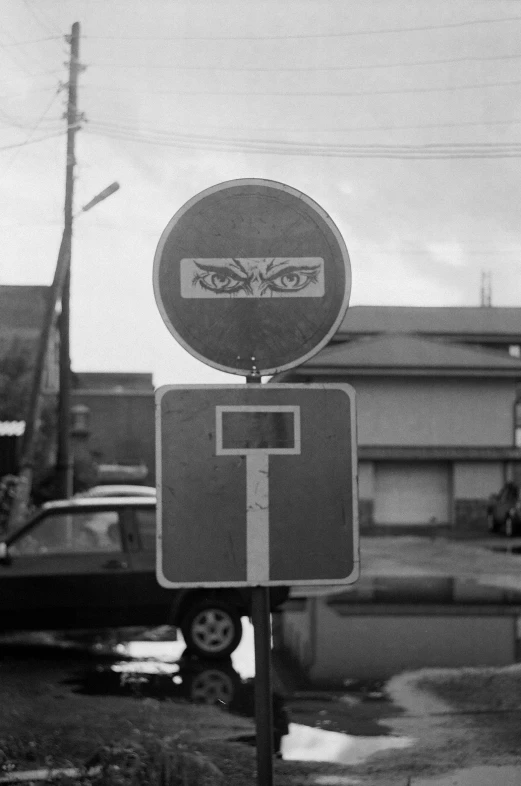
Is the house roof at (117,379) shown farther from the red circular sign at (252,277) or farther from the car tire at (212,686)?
the red circular sign at (252,277)

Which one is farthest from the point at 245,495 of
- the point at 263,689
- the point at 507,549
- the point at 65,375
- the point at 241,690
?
the point at 507,549

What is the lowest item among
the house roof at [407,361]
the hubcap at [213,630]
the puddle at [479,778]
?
the puddle at [479,778]

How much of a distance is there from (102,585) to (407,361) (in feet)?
90.4

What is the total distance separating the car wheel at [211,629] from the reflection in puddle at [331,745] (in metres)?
3.05

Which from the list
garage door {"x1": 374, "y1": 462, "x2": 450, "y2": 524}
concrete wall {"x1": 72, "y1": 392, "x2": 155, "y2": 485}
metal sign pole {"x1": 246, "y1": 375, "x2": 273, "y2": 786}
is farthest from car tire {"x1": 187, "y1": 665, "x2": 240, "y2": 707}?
concrete wall {"x1": 72, "y1": 392, "x2": 155, "y2": 485}

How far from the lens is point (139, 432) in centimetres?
5309

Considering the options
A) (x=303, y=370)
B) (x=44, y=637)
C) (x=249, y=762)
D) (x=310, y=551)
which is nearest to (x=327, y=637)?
(x=44, y=637)

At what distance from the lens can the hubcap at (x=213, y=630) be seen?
11.2 metres

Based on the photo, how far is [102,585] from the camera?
11.4m

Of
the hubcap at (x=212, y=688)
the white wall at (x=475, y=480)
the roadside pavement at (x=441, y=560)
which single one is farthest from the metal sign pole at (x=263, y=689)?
the white wall at (x=475, y=480)

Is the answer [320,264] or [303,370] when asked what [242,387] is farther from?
[303,370]

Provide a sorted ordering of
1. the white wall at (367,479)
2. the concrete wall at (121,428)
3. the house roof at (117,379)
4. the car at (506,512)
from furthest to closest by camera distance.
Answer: the house roof at (117,379)
the concrete wall at (121,428)
the white wall at (367,479)
the car at (506,512)

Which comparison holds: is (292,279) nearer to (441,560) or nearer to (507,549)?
(441,560)

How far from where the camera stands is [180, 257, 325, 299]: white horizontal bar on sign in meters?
3.58
